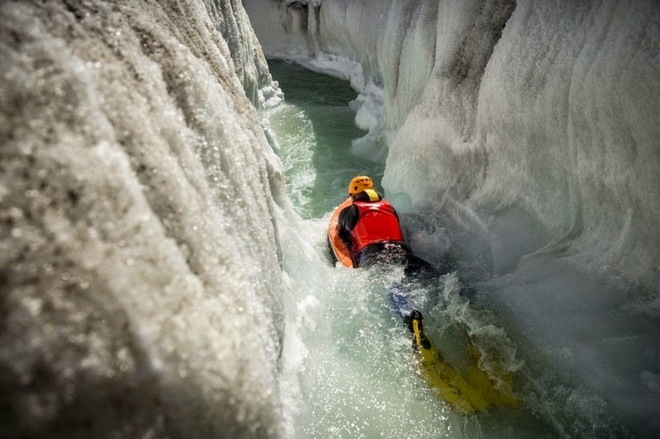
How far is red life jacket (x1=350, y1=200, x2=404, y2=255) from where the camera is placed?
4684mm

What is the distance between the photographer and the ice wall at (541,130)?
120 inches

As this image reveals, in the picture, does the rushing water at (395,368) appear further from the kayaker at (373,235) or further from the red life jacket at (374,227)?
the red life jacket at (374,227)

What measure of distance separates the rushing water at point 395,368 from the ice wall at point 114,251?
108cm

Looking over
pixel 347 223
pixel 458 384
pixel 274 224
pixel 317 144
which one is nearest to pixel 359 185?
pixel 347 223

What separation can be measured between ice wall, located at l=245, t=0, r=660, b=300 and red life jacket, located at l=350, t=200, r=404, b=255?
3.27 ft

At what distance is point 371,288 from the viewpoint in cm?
409

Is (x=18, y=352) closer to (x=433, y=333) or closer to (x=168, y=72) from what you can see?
(x=168, y=72)

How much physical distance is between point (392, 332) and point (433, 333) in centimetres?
44

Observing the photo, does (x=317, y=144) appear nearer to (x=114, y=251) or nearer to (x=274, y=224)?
(x=274, y=224)

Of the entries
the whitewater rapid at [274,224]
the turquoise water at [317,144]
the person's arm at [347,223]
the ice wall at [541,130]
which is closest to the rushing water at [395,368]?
the whitewater rapid at [274,224]

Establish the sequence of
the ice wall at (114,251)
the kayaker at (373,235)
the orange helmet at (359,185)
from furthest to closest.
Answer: the orange helmet at (359,185) < the kayaker at (373,235) < the ice wall at (114,251)

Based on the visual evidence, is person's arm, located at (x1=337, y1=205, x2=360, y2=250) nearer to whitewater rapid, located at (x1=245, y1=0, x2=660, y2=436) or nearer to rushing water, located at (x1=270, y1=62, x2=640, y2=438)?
rushing water, located at (x1=270, y1=62, x2=640, y2=438)

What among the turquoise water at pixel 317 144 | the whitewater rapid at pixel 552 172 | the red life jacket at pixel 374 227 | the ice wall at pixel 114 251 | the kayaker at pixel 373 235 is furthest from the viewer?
the turquoise water at pixel 317 144

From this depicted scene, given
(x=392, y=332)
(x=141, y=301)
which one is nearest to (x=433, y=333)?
(x=392, y=332)
